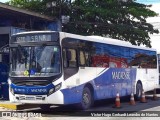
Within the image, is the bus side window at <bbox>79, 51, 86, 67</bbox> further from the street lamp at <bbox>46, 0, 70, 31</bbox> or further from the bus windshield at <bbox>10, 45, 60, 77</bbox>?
the street lamp at <bbox>46, 0, 70, 31</bbox>

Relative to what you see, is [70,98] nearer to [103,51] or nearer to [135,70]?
[103,51]

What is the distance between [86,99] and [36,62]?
280 cm

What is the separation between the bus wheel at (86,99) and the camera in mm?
14641

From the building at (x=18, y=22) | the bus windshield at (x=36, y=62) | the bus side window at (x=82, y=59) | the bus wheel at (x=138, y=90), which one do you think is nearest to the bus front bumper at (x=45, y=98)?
the bus windshield at (x=36, y=62)

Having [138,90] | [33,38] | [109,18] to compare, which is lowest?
[138,90]

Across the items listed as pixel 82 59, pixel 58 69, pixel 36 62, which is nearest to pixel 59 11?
pixel 82 59

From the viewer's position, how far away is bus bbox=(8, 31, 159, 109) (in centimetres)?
1316

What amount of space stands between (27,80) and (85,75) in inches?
102

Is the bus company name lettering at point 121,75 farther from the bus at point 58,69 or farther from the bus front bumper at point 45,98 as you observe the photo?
the bus front bumper at point 45,98

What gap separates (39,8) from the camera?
29.2m

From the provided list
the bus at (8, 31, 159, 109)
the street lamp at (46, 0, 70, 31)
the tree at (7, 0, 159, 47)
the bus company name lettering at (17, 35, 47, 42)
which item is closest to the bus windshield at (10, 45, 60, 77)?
the bus at (8, 31, 159, 109)

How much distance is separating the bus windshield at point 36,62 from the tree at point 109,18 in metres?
14.6

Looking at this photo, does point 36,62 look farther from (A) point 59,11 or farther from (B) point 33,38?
(A) point 59,11

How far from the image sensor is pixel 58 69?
1323 centimetres
